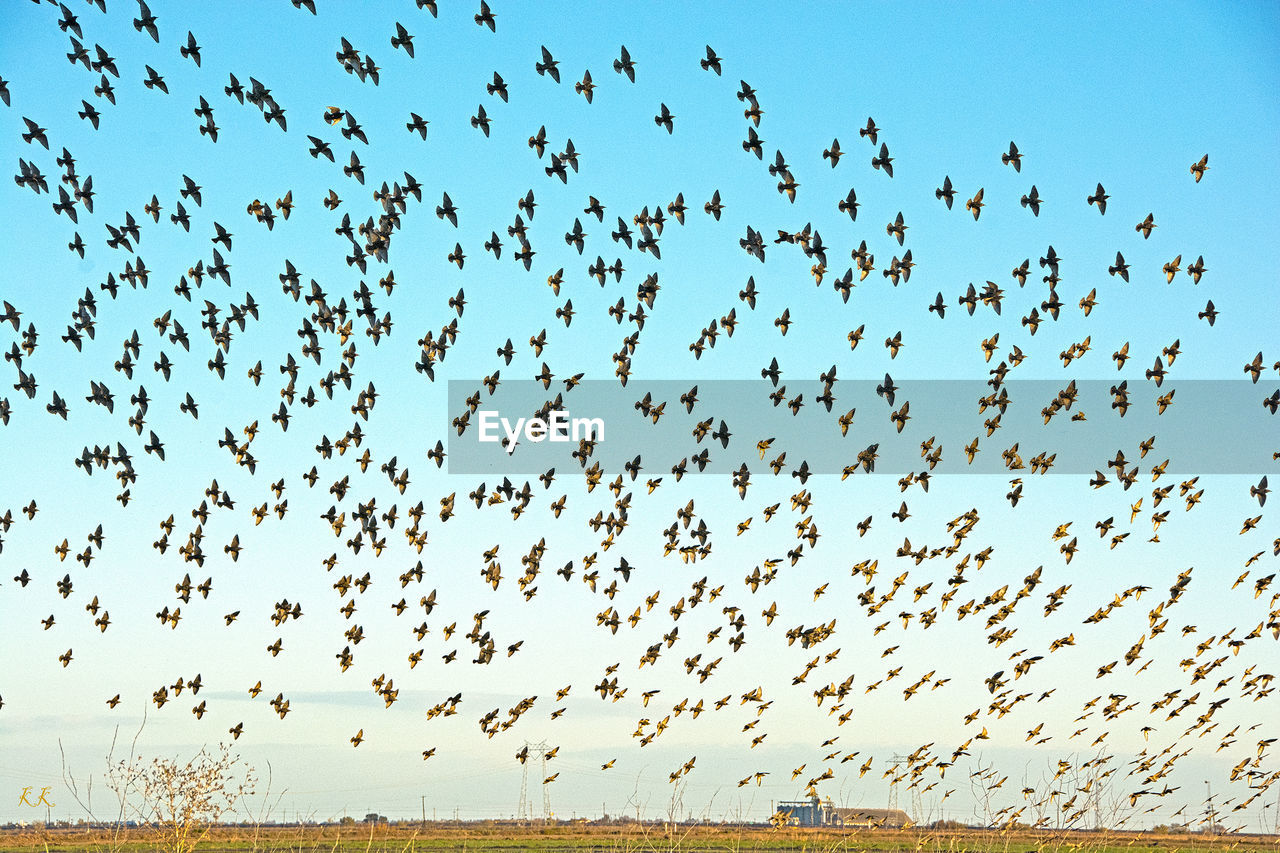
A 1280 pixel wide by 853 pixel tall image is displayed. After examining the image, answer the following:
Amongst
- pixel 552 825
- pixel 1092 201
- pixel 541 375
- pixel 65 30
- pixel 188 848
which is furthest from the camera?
pixel 552 825

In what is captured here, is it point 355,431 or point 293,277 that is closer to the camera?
point 293,277

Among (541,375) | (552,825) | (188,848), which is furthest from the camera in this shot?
(552,825)

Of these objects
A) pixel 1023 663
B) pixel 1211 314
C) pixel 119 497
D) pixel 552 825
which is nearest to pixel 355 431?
pixel 119 497

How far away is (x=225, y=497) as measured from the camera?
43.4 metres

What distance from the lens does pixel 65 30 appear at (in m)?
35.8

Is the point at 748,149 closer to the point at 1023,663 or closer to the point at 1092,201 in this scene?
the point at 1092,201

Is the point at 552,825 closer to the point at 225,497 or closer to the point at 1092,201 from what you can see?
the point at 225,497

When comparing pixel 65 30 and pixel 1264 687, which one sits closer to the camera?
pixel 65 30

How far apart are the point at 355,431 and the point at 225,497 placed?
5.30 m

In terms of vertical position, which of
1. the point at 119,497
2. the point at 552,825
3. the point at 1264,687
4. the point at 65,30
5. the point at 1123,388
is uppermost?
the point at 65,30

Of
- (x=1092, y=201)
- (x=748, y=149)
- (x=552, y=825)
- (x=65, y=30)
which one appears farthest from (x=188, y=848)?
(x=552, y=825)

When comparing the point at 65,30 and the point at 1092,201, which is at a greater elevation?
the point at 65,30

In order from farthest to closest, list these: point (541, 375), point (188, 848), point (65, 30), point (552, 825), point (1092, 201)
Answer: point (552, 825), point (541, 375), point (1092, 201), point (65, 30), point (188, 848)

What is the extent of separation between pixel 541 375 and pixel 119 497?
1590cm
